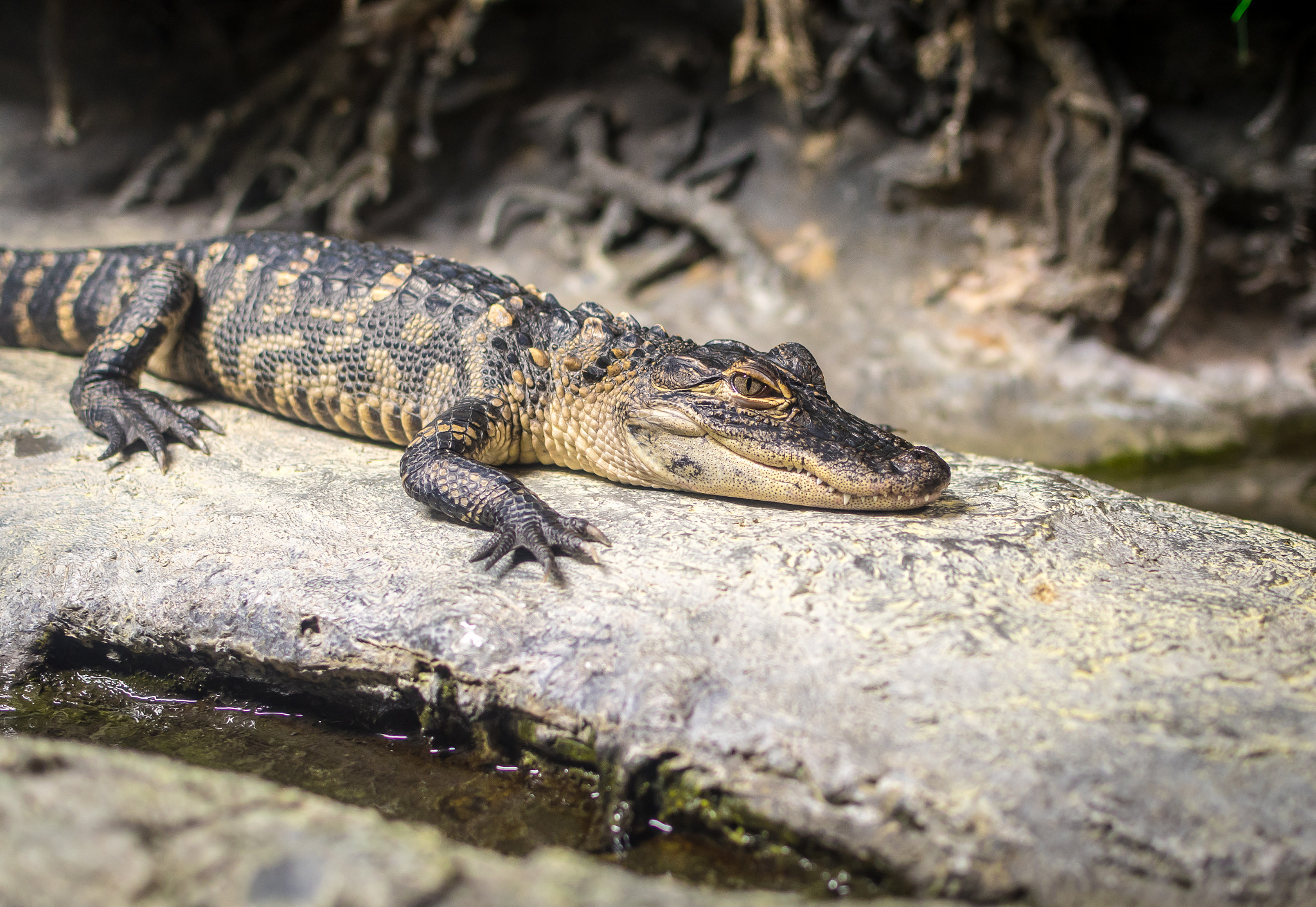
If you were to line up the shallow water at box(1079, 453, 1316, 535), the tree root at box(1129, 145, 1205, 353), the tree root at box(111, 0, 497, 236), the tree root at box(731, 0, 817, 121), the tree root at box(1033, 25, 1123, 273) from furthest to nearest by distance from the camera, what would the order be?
the tree root at box(111, 0, 497, 236)
the tree root at box(731, 0, 817, 121)
the tree root at box(1129, 145, 1205, 353)
the tree root at box(1033, 25, 1123, 273)
the shallow water at box(1079, 453, 1316, 535)

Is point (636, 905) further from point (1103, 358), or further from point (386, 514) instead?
point (1103, 358)

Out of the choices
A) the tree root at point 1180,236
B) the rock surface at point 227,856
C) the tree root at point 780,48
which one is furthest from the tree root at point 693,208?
the rock surface at point 227,856

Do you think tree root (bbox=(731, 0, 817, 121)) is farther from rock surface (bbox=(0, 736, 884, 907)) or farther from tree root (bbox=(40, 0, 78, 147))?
rock surface (bbox=(0, 736, 884, 907))

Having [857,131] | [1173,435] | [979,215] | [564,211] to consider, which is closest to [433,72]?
[564,211]

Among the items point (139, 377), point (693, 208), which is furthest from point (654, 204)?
point (139, 377)

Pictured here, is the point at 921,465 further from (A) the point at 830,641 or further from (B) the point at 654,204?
(B) the point at 654,204

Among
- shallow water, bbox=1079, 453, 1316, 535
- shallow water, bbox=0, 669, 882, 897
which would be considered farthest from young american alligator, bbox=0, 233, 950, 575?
shallow water, bbox=1079, 453, 1316, 535

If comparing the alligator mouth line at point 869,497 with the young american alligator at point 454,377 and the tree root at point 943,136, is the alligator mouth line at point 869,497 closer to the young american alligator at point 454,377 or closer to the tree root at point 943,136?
the young american alligator at point 454,377
